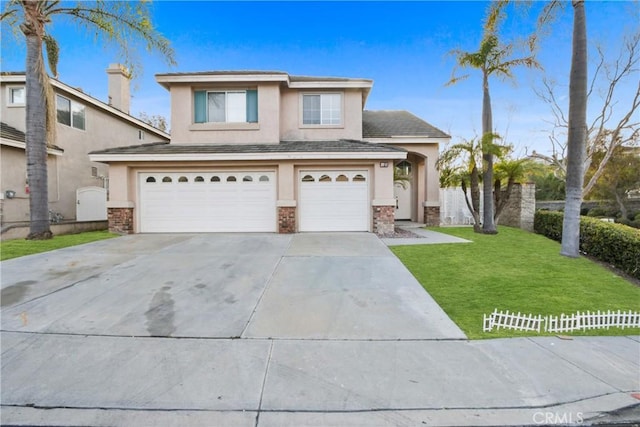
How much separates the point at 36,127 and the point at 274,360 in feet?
40.4

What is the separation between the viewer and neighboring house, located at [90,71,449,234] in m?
11.5

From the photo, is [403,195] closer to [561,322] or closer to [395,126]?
[395,126]

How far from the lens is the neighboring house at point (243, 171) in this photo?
1148 cm

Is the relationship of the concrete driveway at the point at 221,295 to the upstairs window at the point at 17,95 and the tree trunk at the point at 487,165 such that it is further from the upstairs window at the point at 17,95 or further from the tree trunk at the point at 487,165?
Answer: the upstairs window at the point at 17,95

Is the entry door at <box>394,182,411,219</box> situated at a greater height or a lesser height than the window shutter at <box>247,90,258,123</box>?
lesser

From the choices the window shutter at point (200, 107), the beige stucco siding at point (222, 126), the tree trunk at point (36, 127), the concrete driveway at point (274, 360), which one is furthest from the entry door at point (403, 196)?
the tree trunk at point (36, 127)

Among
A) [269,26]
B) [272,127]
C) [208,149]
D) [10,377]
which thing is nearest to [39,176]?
[208,149]

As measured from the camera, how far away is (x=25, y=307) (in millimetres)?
4742

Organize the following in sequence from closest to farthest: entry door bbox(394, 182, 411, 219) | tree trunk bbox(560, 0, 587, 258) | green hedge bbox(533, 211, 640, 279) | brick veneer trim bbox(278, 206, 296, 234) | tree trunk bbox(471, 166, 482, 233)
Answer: green hedge bbox(533, 211, 640, 279) < tree trunk bbox(560, 0, 587, 258) < brick veneer trim bbox(278, 206, 296, 234) < tree trunk bbox(471, 166, 482, 233) < entry door bbox(394, 182, 411, 219)

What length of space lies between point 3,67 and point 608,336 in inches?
784

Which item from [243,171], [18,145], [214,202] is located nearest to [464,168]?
[243,171]

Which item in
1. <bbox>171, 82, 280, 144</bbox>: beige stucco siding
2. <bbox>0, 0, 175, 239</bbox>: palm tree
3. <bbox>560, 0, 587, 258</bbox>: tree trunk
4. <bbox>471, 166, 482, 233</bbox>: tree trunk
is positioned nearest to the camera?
<bbox>560, 0, 587, 258</bbox>: tree trunk

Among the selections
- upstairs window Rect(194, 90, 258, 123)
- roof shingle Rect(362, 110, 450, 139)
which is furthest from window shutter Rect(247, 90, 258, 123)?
roof shingle Rect(362, 110, 450, 139)

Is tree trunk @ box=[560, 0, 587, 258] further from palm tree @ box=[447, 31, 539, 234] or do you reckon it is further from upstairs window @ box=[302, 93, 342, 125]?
upstairs window @ box=[302, 93, 342, 125]
